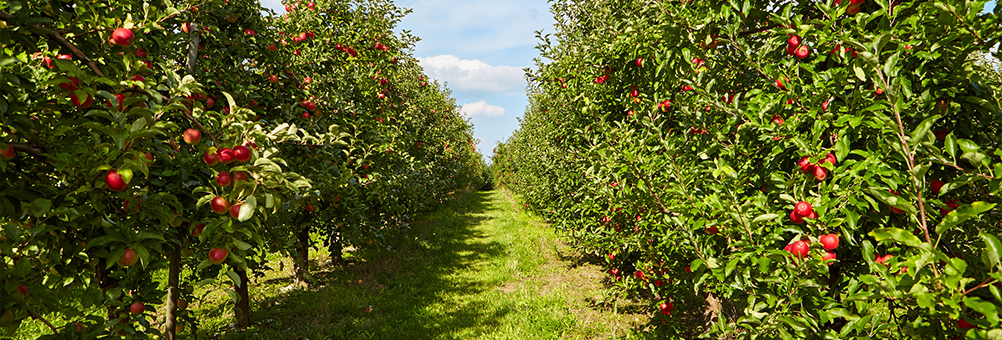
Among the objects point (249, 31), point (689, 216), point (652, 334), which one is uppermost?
point (249, 31)

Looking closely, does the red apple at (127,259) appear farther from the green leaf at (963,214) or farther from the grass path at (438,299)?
the grass path at (438,299)

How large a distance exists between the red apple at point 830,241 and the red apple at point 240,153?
2.86 meters

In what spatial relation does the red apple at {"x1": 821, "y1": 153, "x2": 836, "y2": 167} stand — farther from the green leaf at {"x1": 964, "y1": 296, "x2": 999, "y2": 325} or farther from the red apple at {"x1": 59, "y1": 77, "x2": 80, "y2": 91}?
the red apple at {"x1": 59, "y1": 77, "x2": 80, "y2": 91}

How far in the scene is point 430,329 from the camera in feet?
18.6

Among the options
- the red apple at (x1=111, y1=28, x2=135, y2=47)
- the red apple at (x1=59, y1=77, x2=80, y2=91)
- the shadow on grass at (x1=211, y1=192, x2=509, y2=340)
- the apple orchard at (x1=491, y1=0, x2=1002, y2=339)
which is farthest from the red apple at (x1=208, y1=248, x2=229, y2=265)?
the shadow on grass at (x1=211, y1=192, x2=509, y2=340)

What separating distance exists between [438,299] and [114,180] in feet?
18.4

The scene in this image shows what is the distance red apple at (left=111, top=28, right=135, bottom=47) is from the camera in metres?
1.98

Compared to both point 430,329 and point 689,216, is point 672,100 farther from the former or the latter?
point 430,329

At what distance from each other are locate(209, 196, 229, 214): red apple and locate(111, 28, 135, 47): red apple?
85cm

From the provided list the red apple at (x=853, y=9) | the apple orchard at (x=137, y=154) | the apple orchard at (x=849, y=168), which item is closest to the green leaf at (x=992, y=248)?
the apple orchard at (x=849, y=168)

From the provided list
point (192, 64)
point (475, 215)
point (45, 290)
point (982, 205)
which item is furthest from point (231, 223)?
point (475, 215)

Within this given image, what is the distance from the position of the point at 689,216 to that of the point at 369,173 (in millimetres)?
5454

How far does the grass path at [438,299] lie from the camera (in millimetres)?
5570

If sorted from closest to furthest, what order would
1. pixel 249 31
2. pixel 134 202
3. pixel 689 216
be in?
pixel 134 202, pixel 689 216, pixel 249 31
